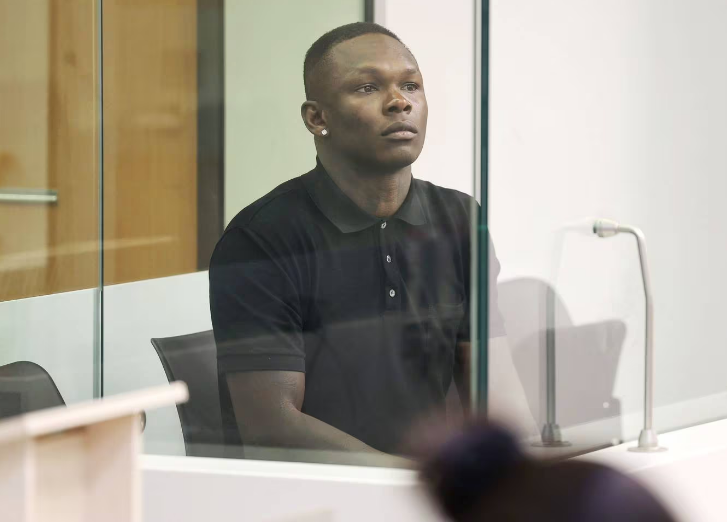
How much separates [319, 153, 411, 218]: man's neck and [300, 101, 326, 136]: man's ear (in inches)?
2.9

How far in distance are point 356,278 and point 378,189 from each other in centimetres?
11

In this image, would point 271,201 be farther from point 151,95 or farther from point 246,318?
point 151,95

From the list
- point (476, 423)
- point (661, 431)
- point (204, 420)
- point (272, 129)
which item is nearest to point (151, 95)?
point (272, 129)

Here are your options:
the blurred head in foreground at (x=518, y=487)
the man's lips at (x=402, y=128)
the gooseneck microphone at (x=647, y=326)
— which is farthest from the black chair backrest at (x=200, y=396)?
the blurred head in foreground at (x=518, y=487)

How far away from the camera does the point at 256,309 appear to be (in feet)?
4.20

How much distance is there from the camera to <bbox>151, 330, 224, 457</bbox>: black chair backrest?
4.27ft

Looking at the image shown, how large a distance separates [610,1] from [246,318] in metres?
0.65

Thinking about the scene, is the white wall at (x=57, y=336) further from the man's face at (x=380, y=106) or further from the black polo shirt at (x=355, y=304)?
the man's face at (x=380, y=106)

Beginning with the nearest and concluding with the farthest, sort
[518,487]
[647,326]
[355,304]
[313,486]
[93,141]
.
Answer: [518,487] → [313,486] → [355,304] → [647,326] → [93,141]

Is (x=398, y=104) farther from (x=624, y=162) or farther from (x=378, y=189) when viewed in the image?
(x=624, y=162)

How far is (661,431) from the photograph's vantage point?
→ 133 centimetres

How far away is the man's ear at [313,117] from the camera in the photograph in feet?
4.18

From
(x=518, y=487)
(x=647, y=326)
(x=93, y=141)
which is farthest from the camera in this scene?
(x=93, y=141)

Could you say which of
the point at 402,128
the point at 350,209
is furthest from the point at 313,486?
the point at 402,128
